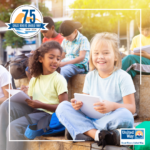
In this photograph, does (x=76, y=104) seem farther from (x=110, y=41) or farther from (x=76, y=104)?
(x=110, y=41)

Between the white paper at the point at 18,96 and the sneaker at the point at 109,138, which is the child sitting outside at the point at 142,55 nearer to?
the sneaker at the point at 109,138

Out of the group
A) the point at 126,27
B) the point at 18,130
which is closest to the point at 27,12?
the point at 126,27

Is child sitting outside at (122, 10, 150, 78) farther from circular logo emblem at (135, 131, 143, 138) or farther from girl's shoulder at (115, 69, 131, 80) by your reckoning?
circular logo emblem at (135, 131, 143, 138)

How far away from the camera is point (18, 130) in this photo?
169 cm

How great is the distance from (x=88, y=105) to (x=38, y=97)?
547 millimetres

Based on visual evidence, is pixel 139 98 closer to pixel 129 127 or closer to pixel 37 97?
pixel 129 127

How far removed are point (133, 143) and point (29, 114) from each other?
89cm

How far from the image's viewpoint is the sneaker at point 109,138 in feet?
4.65

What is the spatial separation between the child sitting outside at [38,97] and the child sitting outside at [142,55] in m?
0.64

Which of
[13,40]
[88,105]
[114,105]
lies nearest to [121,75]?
[114,105]

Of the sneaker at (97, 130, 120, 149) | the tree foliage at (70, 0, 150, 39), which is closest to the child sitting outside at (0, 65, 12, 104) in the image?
the tree foliage at (70, 0, 150, 39)

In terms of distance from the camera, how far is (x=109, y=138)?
56.4 inches

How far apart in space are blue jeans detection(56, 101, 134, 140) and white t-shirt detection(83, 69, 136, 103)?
141mm

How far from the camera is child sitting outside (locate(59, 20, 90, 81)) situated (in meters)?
2.19
